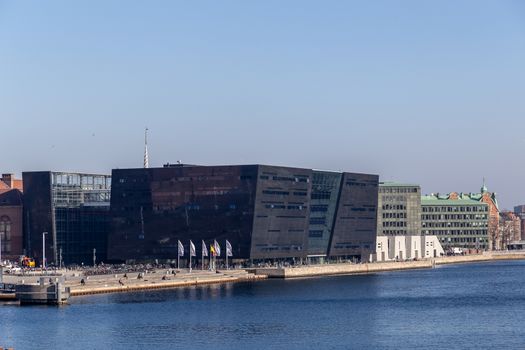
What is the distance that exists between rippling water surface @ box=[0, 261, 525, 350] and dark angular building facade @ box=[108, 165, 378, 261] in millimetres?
26207

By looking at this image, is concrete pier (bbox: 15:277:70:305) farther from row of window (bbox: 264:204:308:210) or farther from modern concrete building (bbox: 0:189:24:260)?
modern concrete building (bbox: 0:189:24:260)

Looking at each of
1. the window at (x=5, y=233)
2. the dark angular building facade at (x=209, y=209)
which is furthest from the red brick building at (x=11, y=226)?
the dark angular building facade at (x=209, y=209)

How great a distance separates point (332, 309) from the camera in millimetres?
118438

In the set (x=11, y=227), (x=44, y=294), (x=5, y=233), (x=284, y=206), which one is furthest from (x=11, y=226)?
(x=44, y=294)

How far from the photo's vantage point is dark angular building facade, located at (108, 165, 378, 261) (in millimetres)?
177625

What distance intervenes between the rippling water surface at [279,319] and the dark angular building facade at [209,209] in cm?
2621

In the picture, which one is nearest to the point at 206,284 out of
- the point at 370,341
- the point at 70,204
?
the point at 70,204

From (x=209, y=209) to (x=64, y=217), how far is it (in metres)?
23.1

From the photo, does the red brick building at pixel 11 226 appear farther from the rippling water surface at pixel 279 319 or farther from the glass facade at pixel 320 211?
the rippling water surface at pixel 279 319

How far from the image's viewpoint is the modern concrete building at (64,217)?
184375 millimetres

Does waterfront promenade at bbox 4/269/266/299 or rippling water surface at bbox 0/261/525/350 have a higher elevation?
waterfront promenade at bbox 4/269/266/299

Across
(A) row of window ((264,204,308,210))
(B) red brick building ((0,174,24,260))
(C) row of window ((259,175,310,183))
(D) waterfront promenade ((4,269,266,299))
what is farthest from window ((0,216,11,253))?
(C) row of window ((259,175,310,183))

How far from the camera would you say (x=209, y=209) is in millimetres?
178625

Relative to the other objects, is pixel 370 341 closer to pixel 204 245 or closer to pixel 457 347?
pixel 457 347
